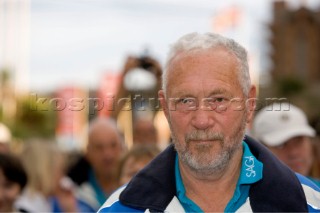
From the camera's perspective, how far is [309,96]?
173 ft

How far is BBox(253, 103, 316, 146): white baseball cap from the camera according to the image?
17.0 ft

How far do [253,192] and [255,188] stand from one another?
22mm

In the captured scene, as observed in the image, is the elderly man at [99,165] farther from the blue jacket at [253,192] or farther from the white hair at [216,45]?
the white hair at [216,45]

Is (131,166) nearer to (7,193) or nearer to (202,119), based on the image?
(7,193)

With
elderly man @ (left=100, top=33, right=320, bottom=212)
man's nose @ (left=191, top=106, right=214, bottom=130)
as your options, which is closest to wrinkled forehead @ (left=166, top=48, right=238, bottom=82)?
elderly man @ (left=100, top=33, right=320, bottom=212)

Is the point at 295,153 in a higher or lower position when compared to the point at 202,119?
lower

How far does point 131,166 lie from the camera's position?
507 centimetres

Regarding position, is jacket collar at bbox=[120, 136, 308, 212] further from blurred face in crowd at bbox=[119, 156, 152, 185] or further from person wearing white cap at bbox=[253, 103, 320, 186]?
person wearing white cap at bbox=[253, 103, 320, 186]

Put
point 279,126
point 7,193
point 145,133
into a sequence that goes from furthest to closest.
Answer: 1. point 145,133
2. point 7,193
3. point 279,126

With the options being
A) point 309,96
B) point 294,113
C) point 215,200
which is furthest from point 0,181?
point 309,96

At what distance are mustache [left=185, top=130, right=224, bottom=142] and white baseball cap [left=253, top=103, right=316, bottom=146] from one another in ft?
7.19

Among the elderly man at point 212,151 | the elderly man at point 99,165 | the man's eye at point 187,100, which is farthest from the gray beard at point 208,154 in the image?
the elderly man at point 99,165

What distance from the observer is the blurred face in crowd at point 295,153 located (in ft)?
16.7

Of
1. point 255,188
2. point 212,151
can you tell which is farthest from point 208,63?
point 255,188
